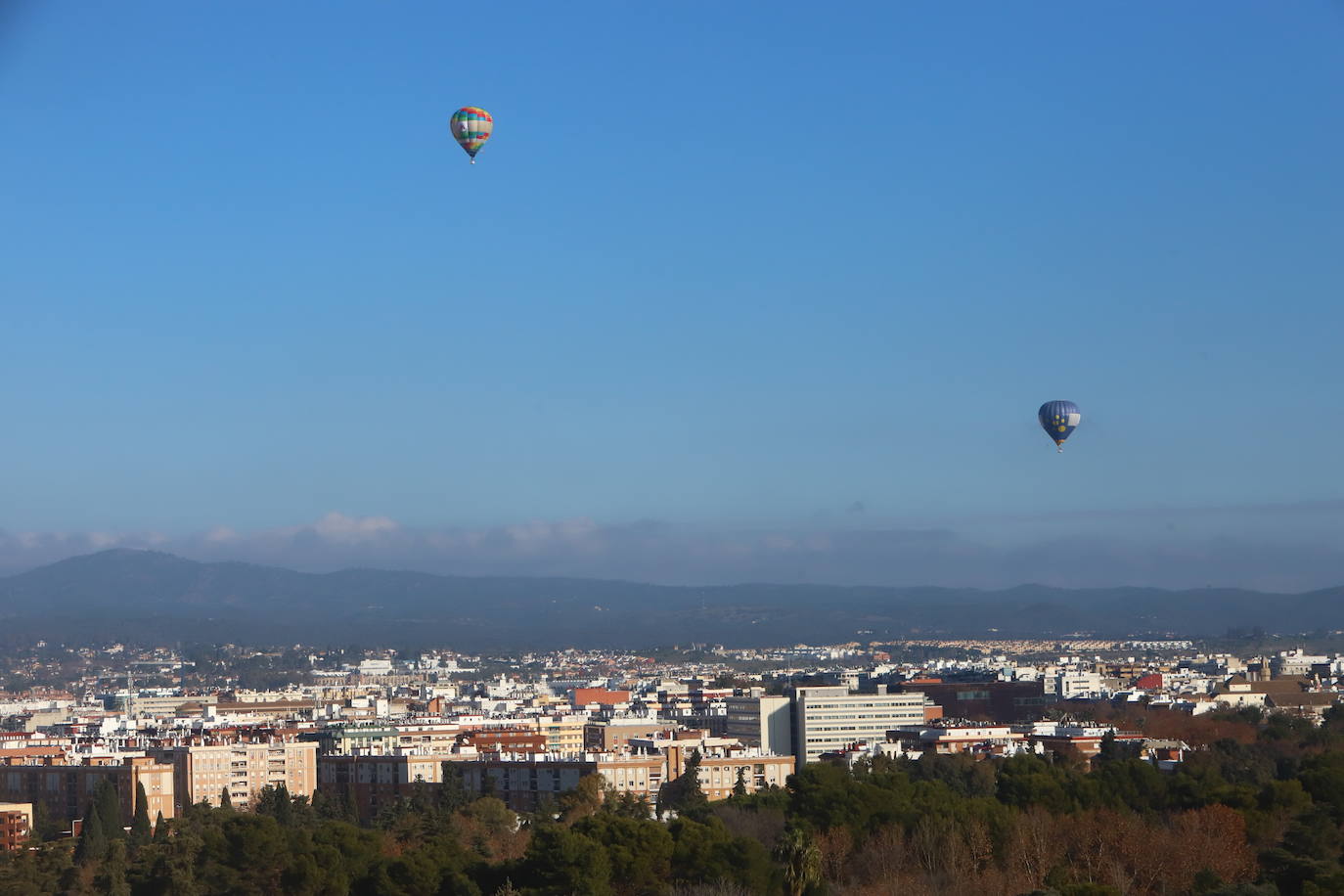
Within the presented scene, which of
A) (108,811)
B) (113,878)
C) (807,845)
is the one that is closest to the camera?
(807,845)

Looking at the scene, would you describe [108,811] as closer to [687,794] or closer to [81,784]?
[81,784]

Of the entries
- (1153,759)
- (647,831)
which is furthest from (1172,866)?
(1153,759)

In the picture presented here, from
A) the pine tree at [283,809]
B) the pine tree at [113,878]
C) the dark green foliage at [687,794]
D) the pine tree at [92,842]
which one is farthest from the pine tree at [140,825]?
the dark green foliage at [687,794]

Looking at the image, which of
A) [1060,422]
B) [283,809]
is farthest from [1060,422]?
[283,809]

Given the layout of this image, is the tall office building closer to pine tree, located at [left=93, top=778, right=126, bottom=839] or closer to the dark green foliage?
the dark green foliage

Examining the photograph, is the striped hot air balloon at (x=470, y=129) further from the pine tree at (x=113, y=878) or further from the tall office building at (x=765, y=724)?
the tall office building at (x=765, y=724)

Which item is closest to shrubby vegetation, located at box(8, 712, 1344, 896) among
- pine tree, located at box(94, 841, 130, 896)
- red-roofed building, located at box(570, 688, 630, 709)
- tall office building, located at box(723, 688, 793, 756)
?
pine tree, located at box(94, 841, 130, 896)
